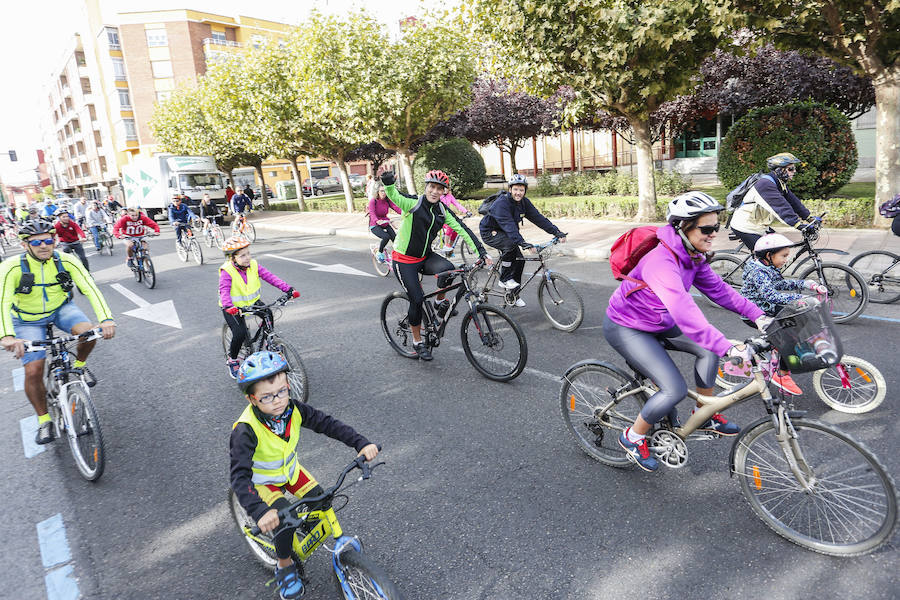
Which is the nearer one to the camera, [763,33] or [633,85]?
[763,33]

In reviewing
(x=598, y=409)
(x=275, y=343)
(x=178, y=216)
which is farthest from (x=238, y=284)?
(x=178, y=216)

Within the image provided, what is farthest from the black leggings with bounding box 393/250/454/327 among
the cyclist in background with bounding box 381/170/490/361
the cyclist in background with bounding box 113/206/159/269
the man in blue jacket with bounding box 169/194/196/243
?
the man in blue jacket with bounding box 169/194/196/243

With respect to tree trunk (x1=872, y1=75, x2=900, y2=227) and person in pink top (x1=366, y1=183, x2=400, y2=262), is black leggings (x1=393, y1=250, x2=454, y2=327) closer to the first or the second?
person in pink top (x1=366, y1=183, x2=400, y2=262)

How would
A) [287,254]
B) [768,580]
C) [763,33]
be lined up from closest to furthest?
1. [768,580]
2. [763,33]
3. [287,254]

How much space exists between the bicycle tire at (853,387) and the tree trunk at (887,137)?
8396 millimetres

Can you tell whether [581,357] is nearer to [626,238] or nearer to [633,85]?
[626,238]

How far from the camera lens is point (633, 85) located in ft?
41.9

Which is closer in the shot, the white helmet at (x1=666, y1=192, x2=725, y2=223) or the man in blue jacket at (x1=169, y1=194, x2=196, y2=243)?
the white helmet at (x1=666, y1=192, x2=725, y2=223)

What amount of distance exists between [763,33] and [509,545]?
1267cm

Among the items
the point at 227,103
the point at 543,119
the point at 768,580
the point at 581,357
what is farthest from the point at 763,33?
the point at 227,103

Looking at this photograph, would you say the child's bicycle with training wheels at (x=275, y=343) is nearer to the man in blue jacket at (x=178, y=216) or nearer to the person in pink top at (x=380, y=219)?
the person in pink top at (x=380, y=219)

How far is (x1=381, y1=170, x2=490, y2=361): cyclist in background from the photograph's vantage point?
225 inches

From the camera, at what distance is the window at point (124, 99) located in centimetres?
5772

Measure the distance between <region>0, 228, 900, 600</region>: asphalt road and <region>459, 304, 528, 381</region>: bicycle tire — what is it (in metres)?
0.14
